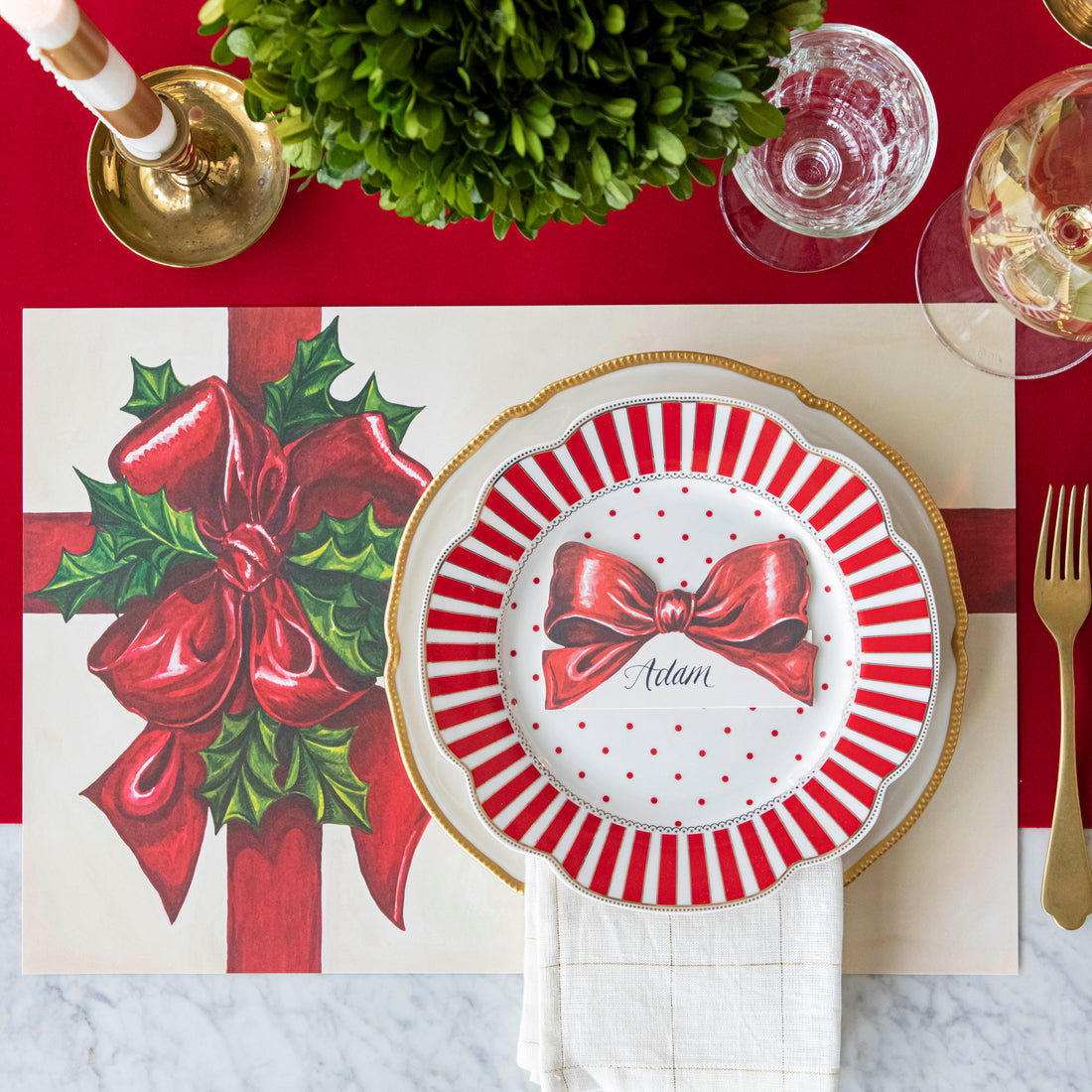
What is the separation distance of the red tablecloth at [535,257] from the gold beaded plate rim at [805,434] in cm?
8

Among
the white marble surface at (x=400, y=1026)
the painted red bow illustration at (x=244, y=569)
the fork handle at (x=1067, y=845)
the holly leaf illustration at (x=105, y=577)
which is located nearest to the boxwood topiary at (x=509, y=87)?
the painted red bow illustration at (x=244, y=569)

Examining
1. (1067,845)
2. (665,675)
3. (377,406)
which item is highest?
(377,406)

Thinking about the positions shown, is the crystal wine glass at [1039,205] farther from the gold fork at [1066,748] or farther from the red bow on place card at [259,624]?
the red bow on place card at [259,624]

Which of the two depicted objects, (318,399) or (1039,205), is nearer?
(1039,205)

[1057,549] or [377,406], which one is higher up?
[377,406]

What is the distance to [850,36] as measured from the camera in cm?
66

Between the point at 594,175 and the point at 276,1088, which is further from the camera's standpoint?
the point at 276,1088

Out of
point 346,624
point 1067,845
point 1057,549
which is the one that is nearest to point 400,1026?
point 346,624

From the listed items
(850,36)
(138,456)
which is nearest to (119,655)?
(138,456)

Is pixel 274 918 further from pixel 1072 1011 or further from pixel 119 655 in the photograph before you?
pixel 1072 1011

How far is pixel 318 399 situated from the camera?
72 cm

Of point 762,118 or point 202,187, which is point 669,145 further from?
point 202,187

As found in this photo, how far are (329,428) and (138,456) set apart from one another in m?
0.16

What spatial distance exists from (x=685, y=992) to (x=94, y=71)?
0.77m
